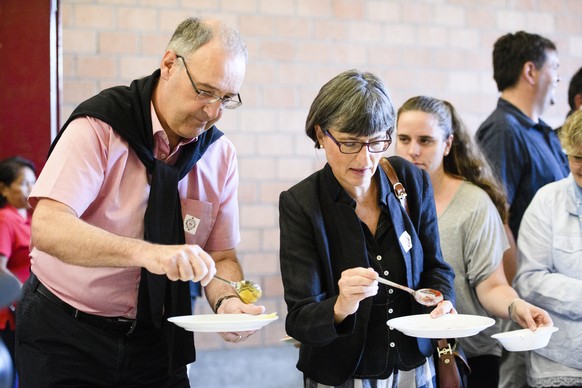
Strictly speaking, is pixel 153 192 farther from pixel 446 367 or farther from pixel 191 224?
pixel 446 367

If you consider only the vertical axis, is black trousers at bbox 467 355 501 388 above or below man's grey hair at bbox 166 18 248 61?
below

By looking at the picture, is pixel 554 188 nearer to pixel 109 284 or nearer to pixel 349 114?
Answer: pixel 349 114

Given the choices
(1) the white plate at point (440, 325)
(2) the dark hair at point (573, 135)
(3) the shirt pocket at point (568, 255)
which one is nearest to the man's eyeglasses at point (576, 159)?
(2) the dark hair at point (573, 135)

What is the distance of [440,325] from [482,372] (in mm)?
816

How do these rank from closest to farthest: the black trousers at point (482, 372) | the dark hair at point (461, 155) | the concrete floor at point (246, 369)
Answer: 1. the black trousers at point (482, 372)
2. the dark hair at point (461, 155)
3. the concrete floor at point (246, 369)

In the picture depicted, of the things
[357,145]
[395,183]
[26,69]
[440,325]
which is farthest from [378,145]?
[26,69]

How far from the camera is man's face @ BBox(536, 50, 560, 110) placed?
342 centimetres

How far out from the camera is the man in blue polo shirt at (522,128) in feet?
10.2

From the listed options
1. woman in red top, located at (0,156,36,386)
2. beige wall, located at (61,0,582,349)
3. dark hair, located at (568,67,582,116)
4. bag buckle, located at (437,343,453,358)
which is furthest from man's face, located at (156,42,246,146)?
beige wall, located at (61,0,582,349)

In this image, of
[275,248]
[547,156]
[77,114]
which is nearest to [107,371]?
[77,114]

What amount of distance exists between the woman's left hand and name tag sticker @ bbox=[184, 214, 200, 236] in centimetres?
61

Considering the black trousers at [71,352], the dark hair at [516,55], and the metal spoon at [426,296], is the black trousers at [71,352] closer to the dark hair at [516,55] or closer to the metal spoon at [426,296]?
the metal spoon at [426,296]

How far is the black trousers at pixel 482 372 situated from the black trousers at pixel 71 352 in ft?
3.64

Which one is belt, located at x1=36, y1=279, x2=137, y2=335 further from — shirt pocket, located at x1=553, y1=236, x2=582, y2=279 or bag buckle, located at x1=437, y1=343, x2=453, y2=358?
shirt pocket, located at x1=553, y1=236, x2=582, y2=279
